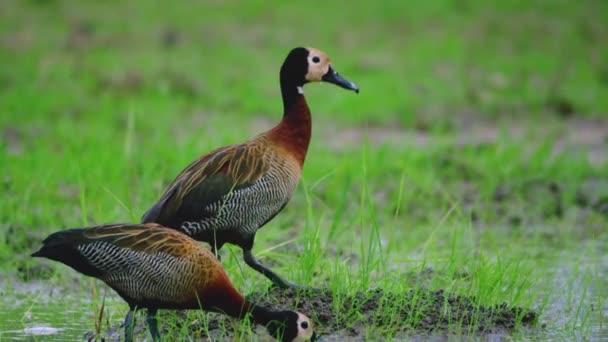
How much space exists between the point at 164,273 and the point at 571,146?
23.0 ft

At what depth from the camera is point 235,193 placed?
249 inches

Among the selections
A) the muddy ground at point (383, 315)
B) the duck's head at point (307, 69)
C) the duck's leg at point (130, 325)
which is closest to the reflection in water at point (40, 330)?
the muddy ground at point (383, 315)

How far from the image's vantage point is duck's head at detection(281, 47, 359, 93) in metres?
6.91

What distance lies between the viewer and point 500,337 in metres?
6.08

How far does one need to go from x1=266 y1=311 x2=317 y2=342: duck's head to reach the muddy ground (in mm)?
342

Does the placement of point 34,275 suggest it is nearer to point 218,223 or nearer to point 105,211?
point 105,211

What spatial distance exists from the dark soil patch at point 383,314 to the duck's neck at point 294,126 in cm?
90

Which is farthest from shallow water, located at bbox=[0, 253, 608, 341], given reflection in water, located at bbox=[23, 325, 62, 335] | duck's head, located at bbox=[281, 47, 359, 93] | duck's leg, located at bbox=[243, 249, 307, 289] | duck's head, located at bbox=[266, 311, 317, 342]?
duck's head, located at bbox=[281, 47, 359, 93]

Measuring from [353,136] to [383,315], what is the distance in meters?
6.08

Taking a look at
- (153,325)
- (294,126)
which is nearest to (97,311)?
(153,325)

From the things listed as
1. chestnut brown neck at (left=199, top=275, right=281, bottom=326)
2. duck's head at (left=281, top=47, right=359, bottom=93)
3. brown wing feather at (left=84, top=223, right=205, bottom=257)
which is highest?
duck's head at (left=281, top=47, right=359, bottom=93)

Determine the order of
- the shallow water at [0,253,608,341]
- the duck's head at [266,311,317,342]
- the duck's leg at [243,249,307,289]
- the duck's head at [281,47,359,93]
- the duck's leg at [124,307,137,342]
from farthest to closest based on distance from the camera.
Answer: the duck's head at [281,47,359,93] → the duck's leg at [243,249,307,289] → the shallow water at [0,253,608,341] → the duck's leg at [124,307,137,342] → the duck's head at [266,311,317,342]

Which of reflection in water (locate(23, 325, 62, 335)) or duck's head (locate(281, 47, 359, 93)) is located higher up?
duck's head (locate(281, 47, 359, 93))

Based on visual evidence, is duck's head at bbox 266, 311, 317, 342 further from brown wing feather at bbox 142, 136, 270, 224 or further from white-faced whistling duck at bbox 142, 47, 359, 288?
brown wing feather at bbox 142, 136, 270, 224
